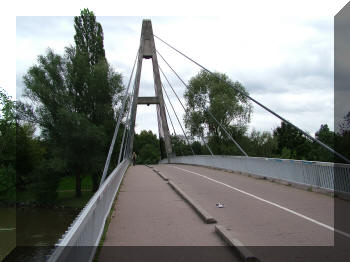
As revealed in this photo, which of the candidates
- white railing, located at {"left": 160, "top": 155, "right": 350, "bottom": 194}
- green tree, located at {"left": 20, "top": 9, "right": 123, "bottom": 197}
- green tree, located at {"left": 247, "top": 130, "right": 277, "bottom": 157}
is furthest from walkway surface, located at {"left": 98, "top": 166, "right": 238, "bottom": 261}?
green tree, located at {"left": 247, "top": 130, "right": 277, "bottom": 157}

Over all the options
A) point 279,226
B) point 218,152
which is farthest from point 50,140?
point 279,226

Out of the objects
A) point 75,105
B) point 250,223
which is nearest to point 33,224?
point 75,105

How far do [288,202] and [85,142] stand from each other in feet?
86.9

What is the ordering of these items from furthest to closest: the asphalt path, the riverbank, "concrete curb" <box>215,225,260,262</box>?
the riverbank, the asphalt path, "concrete curb" <box>215,225,260,262</box>

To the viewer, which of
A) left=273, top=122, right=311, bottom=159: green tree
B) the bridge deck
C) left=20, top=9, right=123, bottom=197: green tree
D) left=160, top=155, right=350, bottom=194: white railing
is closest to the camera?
the bridge deck

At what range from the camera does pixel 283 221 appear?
8.24m

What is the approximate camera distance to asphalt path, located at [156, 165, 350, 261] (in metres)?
6.00

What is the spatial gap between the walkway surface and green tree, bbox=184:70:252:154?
37826 mm

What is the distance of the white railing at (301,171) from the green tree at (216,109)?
85.9 ft

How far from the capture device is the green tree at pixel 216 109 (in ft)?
161

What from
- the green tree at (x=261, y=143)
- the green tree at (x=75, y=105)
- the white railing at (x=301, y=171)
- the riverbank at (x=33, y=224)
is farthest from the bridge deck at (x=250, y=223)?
the green tree at (x=261, y=143)

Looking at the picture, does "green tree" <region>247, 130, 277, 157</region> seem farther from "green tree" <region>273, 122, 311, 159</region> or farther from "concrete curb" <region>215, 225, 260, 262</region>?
"concrete curb" <region>215, 225, 260, 262</region>

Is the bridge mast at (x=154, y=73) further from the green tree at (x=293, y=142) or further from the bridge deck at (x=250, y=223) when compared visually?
the green tree at (x=293, y=142)

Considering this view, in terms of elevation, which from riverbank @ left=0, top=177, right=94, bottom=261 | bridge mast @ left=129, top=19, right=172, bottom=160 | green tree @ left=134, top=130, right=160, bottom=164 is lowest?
riverbank @ left=0, top=177, right=94, bottom=261
